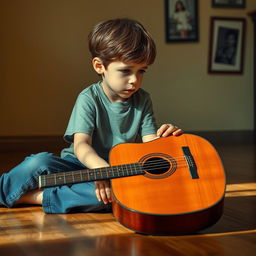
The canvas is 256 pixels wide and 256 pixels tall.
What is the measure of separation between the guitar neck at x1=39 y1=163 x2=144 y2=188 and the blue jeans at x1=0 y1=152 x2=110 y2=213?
282mm

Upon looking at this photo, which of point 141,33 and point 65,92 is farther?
point 65,92

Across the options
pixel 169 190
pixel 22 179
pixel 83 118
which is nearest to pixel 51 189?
pixel 22 179

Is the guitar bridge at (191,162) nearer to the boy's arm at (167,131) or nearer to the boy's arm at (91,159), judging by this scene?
the boy's arm at (167,131)

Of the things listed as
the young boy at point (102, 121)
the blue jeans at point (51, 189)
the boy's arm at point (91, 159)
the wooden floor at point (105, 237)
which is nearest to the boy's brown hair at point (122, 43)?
the young boy at point (102, 121)

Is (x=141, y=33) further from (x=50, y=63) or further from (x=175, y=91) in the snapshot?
(x=175, y=91)

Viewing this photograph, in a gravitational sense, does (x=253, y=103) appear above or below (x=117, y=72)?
below

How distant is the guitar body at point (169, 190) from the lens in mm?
932

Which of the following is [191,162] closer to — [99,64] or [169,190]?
[169,190]

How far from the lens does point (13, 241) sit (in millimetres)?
938

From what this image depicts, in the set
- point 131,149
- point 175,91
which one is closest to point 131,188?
point 131,149

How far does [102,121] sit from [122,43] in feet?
0.84

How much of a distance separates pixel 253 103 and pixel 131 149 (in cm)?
321

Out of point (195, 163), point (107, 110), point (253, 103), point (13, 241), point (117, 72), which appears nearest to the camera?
point (13, 241)

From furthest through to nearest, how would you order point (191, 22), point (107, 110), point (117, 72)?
point (191, 22)
point (107, 110)
point (117, 72)
